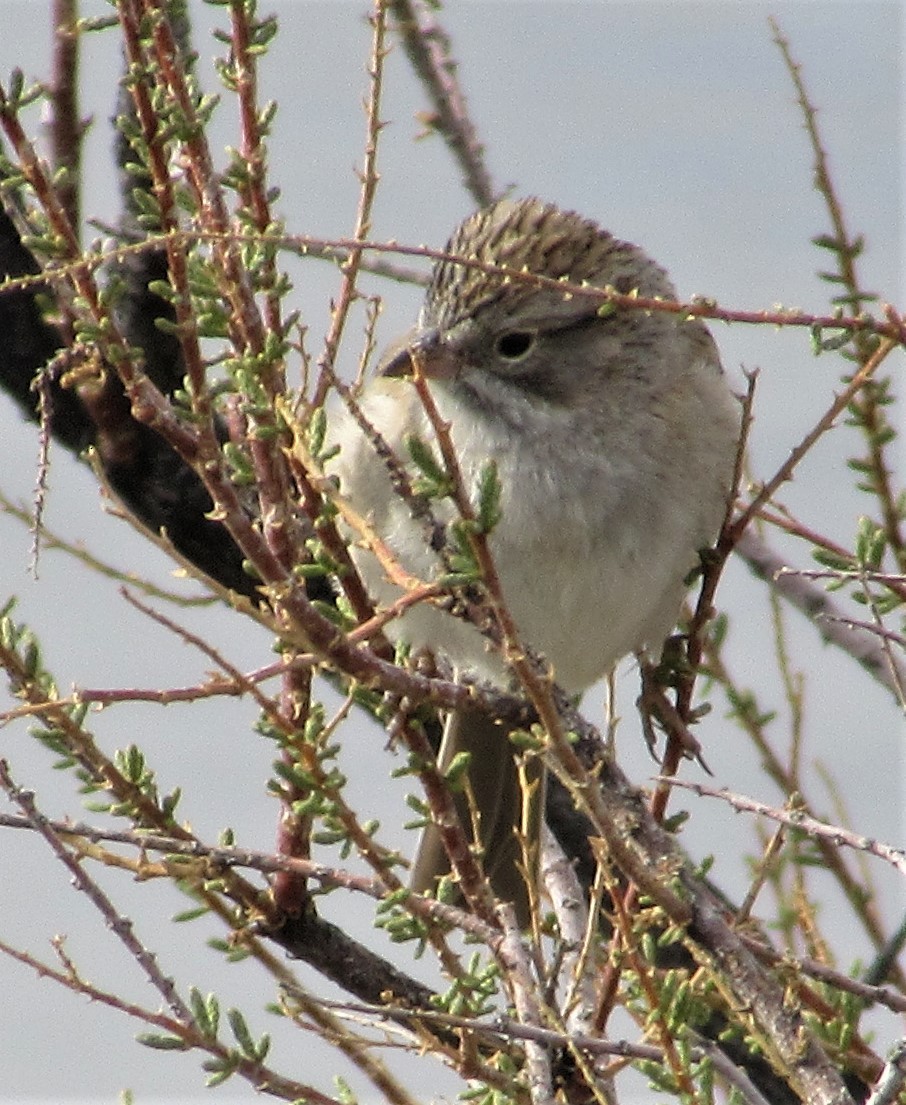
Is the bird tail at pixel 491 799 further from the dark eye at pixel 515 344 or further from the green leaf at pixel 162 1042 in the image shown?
the green leaf at pixel 162 1042

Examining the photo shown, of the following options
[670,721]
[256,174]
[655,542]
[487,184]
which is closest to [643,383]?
[655,542]

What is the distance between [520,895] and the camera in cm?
317

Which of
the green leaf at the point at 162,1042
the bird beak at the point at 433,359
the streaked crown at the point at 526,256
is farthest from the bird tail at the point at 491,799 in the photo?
the green leaf at the point at 162,1042

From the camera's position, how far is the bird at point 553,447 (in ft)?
9.77

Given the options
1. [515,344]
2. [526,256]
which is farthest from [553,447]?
[526,256]

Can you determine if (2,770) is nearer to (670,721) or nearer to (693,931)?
(693,931)

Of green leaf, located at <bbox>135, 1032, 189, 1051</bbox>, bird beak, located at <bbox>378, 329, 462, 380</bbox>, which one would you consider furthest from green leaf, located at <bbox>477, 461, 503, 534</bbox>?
bird beak, located at <bbox>378, 329, 462, 380</bbox>

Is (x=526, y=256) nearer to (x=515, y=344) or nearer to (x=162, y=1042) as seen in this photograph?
→ (x=515, y=344)

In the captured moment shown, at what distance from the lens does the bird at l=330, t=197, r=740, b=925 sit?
2979 mm

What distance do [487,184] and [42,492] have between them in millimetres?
1806

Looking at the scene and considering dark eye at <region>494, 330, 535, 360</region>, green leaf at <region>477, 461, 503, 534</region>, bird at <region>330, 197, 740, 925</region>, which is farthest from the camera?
dark eye at <region>494, 330, 535, 360</region>

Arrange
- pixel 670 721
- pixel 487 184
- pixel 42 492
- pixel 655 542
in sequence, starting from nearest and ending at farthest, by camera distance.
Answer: pixel 42 492
pixel 670 721
pixel 655 542
pixel 487 184

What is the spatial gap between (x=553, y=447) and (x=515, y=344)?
21 cm

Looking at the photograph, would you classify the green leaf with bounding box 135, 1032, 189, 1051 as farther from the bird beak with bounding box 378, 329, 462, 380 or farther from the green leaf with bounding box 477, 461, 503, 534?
the bird beak with bounding box 378, 329, 462, 380
